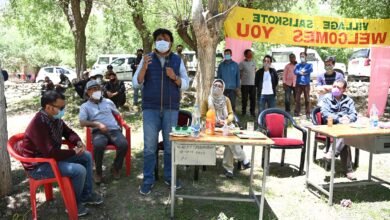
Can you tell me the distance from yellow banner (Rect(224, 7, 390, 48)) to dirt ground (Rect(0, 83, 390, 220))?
3.74 meters

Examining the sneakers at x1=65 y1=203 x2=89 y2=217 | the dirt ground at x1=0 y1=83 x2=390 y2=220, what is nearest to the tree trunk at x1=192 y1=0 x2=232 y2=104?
the dirt ground at x1=0 y1=83 x2=390 y2=220

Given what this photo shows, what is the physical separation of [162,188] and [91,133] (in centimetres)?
128

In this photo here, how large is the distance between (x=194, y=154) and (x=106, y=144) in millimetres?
1586

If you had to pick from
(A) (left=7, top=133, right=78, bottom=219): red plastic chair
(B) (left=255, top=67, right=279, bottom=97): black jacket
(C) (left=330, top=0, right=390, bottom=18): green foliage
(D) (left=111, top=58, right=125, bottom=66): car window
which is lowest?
(A) (left=7, top=133, right=78, bottom=219): red plastic chair

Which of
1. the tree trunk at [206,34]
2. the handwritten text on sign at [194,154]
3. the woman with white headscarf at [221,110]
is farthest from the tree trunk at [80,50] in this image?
the handwritten text on sign at [194,154]

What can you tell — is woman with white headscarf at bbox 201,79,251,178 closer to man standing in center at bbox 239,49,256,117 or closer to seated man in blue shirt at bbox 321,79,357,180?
seated man in blue shirt at bbox 321,79,357,180

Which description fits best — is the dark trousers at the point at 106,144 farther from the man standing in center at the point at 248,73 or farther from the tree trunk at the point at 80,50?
the tree trunk at the point at 80,50

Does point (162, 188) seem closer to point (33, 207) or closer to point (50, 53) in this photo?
point (33, 207)

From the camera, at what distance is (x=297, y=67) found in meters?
10.0

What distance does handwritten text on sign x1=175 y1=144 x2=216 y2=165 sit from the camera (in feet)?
13.2

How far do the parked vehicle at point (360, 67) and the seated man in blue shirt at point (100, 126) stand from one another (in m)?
14.2

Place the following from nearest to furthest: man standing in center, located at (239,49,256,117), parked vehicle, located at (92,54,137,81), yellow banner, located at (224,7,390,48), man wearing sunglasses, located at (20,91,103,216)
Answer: man wearing sunglasses, located at (20,91,103,216), yellow banner, located at (224,7,390,48), man standing in center, located at (239,49,256,117), parked vehicle, located at (92,54,137,81)

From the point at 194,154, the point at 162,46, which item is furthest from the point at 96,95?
the point at 194,154

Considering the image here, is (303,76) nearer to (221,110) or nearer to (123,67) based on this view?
(221,110)
